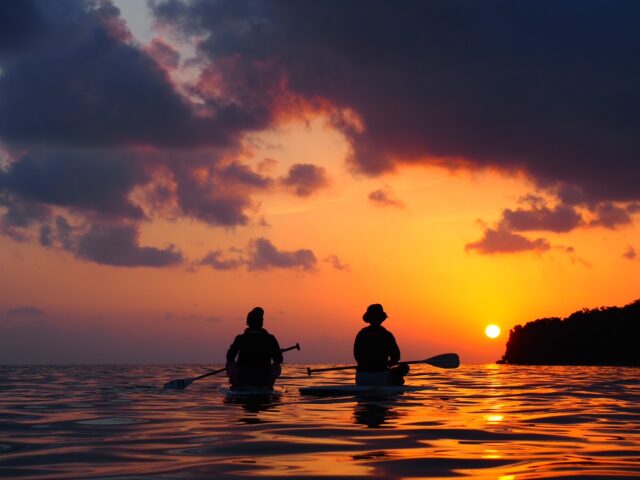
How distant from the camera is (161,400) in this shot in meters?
19.0

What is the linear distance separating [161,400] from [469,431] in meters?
9.44

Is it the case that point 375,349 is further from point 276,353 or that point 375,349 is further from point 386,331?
point 276,353

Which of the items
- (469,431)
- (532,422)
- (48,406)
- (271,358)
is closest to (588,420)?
(532,422)

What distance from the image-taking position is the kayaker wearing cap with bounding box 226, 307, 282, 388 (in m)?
20.2

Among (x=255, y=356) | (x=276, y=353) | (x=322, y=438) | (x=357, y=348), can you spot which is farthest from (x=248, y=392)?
(x=322, y=438)

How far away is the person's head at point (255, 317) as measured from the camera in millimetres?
19969

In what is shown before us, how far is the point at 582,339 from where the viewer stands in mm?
142125

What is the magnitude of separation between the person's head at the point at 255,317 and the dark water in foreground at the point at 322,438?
223 cm

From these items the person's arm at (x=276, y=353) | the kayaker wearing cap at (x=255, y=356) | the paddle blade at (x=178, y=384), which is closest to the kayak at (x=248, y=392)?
the kayaker wearing cap at (x=255, y=356)

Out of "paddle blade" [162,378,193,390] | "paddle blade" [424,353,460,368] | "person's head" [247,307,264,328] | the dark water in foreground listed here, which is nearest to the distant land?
"paddle blade" [424,353,460,368]

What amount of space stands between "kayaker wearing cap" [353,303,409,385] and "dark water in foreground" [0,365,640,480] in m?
2.16

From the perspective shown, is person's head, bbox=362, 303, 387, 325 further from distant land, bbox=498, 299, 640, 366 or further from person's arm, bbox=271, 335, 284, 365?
distant land, bbox=498, 299, 640, 366

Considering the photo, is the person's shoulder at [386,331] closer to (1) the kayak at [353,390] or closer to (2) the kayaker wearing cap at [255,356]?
(1) the kayak at [353,390]

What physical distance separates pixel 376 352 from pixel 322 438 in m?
10.0
